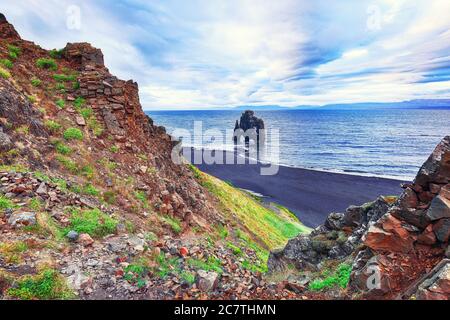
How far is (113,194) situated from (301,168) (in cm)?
6683

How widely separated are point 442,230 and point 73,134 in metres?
15.7

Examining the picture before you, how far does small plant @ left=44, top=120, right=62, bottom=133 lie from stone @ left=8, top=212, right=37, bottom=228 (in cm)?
684

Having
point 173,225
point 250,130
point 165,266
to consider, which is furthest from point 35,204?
point 250,130

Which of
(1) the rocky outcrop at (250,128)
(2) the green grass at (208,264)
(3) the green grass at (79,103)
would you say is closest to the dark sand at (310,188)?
(2) the green grass at (208,264)

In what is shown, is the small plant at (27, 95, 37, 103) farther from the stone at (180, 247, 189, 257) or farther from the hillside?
the stone at (180, 247, 189, 257)

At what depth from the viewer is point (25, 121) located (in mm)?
12398

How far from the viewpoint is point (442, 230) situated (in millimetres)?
6758

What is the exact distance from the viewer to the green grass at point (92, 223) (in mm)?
8711

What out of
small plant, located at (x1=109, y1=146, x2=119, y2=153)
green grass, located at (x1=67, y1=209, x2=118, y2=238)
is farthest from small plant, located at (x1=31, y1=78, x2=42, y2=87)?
green grass, located at (x1=67, y1=209, x2=118, y2=238)

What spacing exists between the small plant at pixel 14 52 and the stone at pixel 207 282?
1860 centimetres

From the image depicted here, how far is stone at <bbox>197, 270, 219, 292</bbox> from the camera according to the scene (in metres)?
7.26

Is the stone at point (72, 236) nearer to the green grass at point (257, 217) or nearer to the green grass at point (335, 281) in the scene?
the green grass at point (335, 281)

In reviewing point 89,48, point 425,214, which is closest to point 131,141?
point 89,48
